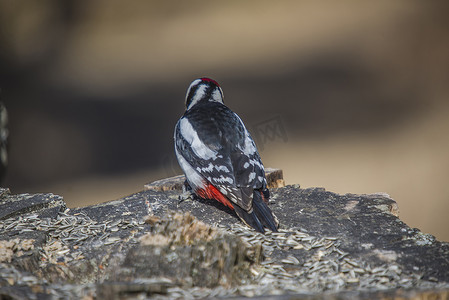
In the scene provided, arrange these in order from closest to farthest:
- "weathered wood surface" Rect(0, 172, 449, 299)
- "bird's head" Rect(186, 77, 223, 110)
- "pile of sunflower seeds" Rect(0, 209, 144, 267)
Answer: "weathered wood surface" Rect(0, 172, 449, 299) → "pile of sunflower seeds" Rect(0, 209, 144, 267) → "bird's head" Rect(186, 77, 223, 110)

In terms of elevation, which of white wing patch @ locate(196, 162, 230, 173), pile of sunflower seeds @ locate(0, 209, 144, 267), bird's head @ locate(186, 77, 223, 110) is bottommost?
pile of sunflower seeds @ locate(0, 209, 144, 267)

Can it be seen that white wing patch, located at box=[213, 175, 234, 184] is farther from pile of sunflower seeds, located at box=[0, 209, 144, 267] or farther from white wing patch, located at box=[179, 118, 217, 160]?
pile of sunflower seeds, located at box=[0, 209, 144, 267]

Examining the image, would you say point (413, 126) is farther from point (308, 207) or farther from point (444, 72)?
point (308, 207)

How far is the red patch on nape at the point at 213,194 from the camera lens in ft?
11.4

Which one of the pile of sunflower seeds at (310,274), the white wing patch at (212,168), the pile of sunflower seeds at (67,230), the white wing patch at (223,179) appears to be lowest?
the pile of sunflower seeds at (310,274)

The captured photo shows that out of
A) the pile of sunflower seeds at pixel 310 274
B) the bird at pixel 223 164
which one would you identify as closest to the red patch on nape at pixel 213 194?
the bird at pixel 223 164

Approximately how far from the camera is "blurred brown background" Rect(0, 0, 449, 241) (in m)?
6.95

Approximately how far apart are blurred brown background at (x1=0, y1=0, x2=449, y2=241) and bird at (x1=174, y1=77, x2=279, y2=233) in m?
2.83

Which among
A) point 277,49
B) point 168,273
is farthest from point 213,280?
point 277,49

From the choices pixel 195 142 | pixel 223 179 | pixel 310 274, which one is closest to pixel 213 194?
pixel 223 179

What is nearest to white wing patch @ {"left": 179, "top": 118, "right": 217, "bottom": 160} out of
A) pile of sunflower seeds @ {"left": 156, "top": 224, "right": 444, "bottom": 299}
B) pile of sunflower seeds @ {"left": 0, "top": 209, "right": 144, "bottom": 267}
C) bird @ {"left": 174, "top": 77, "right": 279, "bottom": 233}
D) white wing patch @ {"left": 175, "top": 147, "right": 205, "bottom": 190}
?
bird @ {"left": 174, "top": 77, "right": 279, "bottom": 233}

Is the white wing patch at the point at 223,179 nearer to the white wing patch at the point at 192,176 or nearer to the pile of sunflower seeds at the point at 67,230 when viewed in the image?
the white wing patch at the point at 192,176

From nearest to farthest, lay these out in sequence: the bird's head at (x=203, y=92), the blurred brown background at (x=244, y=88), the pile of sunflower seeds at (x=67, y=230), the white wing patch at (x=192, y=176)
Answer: the pile of sunflower seeds at (x=67, y=230) < the white wing patch at (x=192, y=176) < the bird's head at (x=203, y=92) < the blurred brown background at (x=244, y=88)

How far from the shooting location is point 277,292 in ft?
7.64
